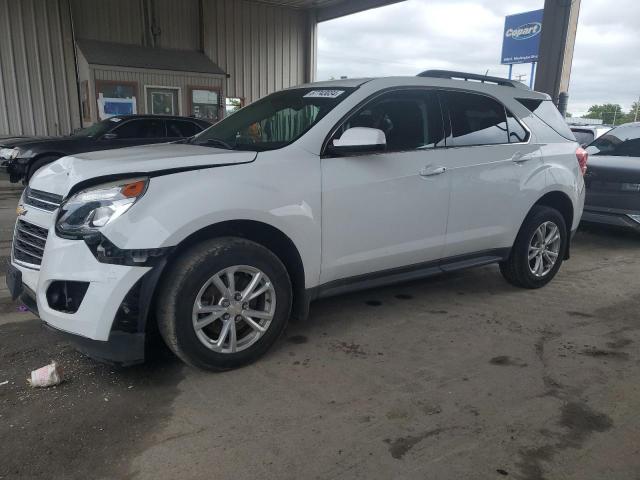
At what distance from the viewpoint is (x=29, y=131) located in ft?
51.5

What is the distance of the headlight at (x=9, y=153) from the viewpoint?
9734mm

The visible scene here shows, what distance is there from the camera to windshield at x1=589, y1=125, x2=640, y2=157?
7312mm

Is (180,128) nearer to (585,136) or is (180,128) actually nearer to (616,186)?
(616,186)

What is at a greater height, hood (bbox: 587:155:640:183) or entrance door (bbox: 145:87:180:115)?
entrance door (bbox: 145:87:180:115)

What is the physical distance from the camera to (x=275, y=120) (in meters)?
3.80

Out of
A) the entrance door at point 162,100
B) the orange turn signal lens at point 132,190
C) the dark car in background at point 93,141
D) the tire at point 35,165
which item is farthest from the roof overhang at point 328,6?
the orange turn signal lens at point 132,190

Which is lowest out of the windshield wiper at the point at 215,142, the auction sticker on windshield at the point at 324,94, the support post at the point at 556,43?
the windshield wiper at the point at 215,142

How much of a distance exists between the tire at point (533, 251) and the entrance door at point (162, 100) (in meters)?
13.7

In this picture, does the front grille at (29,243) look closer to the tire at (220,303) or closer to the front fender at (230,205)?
the front fender at (230,205)

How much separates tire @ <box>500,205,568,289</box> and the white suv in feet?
0.09

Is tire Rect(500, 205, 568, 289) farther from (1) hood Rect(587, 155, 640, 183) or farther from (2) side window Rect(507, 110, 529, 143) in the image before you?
(1) hood Rect(587, 155, 640, 183)

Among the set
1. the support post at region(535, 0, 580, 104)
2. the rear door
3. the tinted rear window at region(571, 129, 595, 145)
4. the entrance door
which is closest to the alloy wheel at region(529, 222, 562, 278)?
the rear door

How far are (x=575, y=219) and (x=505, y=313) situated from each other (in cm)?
144

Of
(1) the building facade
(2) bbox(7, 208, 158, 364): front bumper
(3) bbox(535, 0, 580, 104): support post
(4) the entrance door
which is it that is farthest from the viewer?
(4) the entrance door
